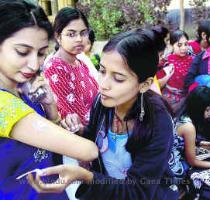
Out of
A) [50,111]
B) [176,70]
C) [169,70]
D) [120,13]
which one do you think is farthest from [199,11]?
[50,111]

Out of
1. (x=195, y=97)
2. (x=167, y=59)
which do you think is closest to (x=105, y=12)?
(x=167, y=59)

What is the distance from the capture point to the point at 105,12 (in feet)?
30.0

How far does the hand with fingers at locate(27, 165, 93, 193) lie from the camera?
1.10 m

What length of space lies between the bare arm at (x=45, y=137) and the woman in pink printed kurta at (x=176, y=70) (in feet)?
9.14

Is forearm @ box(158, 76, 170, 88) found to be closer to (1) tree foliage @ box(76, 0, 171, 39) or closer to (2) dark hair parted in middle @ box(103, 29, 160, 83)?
(2) dark hair parted in middle @ box(103, 29, 160, 83)

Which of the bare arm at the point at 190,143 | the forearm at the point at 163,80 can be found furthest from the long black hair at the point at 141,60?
the forearm at the point at 163,80

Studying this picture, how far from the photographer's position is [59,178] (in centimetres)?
118

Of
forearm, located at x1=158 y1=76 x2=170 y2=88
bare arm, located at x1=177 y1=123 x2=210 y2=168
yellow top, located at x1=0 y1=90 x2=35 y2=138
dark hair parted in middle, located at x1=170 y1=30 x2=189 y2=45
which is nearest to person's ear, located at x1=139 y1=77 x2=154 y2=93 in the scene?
yellow top, located at x1=0 y1=90 x2=35 y2=138

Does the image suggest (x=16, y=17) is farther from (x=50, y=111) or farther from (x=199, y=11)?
(x=199, y=11)

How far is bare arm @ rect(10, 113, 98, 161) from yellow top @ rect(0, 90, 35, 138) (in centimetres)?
2

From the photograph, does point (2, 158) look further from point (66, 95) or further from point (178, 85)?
point (178, 85)

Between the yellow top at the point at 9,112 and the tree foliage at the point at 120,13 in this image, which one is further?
the tree foliage at the point at 120,13

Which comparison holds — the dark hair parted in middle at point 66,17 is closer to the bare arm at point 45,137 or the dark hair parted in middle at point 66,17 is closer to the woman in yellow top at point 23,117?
the woman in yellow top at point 23,117

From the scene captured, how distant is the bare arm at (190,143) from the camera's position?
101 inches
